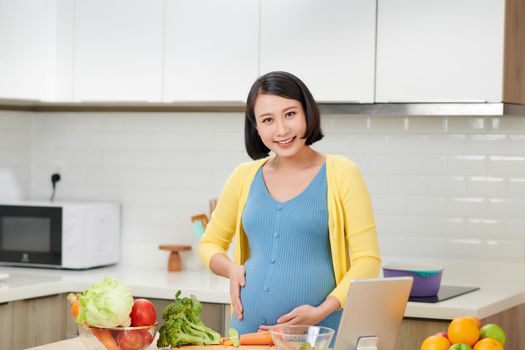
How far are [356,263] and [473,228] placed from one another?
1455 millimetres

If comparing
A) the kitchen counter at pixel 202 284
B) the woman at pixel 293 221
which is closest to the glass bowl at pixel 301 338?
the woman at pixel 293 221

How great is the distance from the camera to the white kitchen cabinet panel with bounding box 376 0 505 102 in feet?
12.1

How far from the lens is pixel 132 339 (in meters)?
2.30

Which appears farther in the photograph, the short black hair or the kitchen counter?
the kitchen counter

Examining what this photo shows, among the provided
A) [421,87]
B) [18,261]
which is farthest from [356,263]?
[18,261]

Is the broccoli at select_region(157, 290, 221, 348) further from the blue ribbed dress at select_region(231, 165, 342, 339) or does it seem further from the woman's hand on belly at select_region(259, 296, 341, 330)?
the blue ribbed dress at select_region(231, 165, 342, 339)

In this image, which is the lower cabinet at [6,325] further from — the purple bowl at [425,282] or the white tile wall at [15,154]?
the purple bowl at [425,282]

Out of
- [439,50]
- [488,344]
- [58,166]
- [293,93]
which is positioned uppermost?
[439,50]

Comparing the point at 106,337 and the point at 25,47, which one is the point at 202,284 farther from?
the point at 106,337

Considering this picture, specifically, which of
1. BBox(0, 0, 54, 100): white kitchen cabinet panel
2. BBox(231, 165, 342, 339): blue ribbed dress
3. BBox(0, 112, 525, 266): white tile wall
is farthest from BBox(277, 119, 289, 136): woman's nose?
BBox(0, 0, 54, 100): white kitchen cabinet panel

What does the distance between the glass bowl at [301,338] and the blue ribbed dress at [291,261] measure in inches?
27.0

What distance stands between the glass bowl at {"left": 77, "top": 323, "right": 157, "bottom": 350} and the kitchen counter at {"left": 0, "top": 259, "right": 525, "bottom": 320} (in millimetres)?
1455

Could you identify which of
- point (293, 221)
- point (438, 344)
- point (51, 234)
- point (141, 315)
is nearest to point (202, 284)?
point (51, 234)

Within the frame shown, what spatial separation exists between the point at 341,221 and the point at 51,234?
6.35 ft
